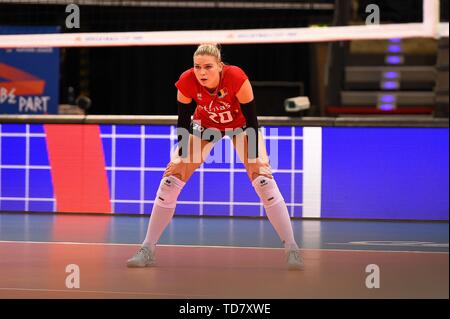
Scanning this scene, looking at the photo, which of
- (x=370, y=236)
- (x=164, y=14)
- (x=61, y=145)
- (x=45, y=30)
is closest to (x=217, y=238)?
(x=370, y=236)

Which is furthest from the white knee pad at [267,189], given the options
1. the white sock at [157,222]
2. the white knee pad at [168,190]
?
the white sock at [157,222]

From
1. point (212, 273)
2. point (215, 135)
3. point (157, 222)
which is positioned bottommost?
point (212, 273)

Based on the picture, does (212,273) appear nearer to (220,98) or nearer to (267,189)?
(267,189)

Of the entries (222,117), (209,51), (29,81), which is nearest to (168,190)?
(222,117)

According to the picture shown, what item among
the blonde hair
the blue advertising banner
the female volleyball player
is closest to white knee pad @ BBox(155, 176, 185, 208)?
the female volleyball player

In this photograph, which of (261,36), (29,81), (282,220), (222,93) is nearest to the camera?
(222,93)

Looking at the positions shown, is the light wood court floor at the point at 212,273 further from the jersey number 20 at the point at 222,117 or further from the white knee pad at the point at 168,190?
the jersey number 20 at the point at 222,117

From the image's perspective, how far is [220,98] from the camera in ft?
18.2

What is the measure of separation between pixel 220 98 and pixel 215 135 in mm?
257

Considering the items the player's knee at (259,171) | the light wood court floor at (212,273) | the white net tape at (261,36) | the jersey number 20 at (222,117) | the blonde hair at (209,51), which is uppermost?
the white net tape at (261,36)

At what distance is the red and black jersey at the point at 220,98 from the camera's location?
551 centimetres

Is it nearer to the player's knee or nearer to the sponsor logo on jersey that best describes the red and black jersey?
the sponsor logo on jersey

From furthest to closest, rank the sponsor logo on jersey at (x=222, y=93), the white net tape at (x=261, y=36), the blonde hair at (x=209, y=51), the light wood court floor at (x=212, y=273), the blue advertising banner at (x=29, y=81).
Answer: the blue advertising banner at (x=29, y=81)
the white net tape at (x=261, y=36)
the sponsor logo on jersey at (x=222, y=93)
the blonde hair at (x=209, y=51)
the light wood court floor at (x=212, y=273)

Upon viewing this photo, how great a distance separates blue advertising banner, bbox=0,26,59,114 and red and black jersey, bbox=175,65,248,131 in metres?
6.66
